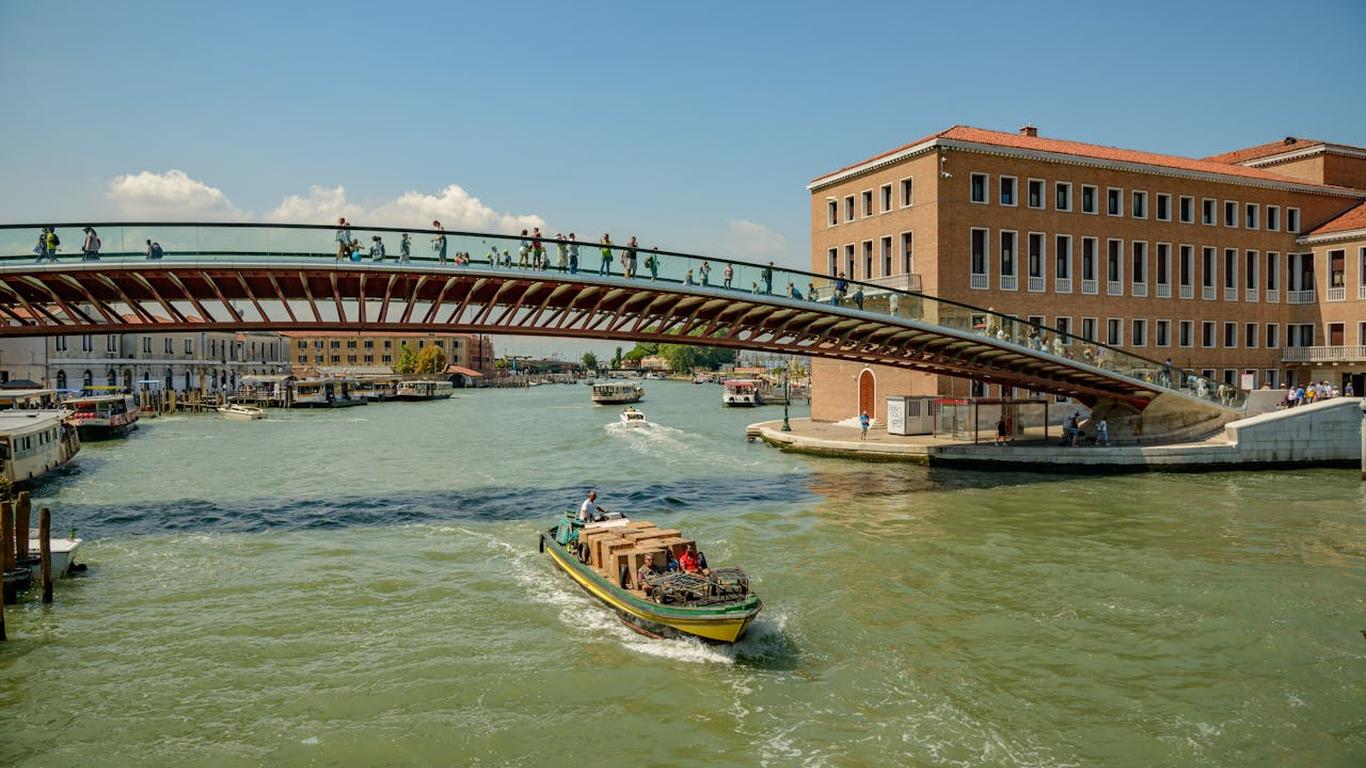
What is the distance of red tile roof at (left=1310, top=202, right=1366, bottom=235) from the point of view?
4088 centimetres

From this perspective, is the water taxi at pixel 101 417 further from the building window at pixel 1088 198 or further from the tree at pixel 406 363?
the tree at pixel 406 363

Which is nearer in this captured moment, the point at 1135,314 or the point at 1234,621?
the point at 1234,621

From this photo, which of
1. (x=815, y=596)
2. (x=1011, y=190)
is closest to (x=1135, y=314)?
(x=1011, y=190)

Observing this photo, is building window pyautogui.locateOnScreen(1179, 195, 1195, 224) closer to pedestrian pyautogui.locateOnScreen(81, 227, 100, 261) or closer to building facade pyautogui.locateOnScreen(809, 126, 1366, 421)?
building facade pyautogui.locateOnScreen(809, 126, 1366, 421)

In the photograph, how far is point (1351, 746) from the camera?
9.51 m

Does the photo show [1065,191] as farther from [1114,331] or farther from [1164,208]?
[1114,331]

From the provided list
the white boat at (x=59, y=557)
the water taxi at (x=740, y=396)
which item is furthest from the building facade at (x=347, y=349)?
the white boat at (x=59, y=557)

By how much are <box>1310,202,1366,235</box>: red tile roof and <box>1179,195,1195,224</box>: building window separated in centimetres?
706

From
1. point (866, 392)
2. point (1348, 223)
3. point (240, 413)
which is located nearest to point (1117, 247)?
point (1348, 223)

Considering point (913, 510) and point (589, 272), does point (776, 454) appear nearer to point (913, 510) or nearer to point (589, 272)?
point (913, 510)

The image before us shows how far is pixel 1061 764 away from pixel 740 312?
58.7 feet

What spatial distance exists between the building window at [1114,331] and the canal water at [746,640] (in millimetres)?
14836

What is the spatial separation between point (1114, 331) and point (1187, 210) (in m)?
7.24

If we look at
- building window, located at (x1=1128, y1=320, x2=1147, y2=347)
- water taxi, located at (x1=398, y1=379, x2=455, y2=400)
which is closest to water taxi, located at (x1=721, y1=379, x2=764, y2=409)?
water taxi, located at (x1=398, y1=379, x2=455, y2=400)
